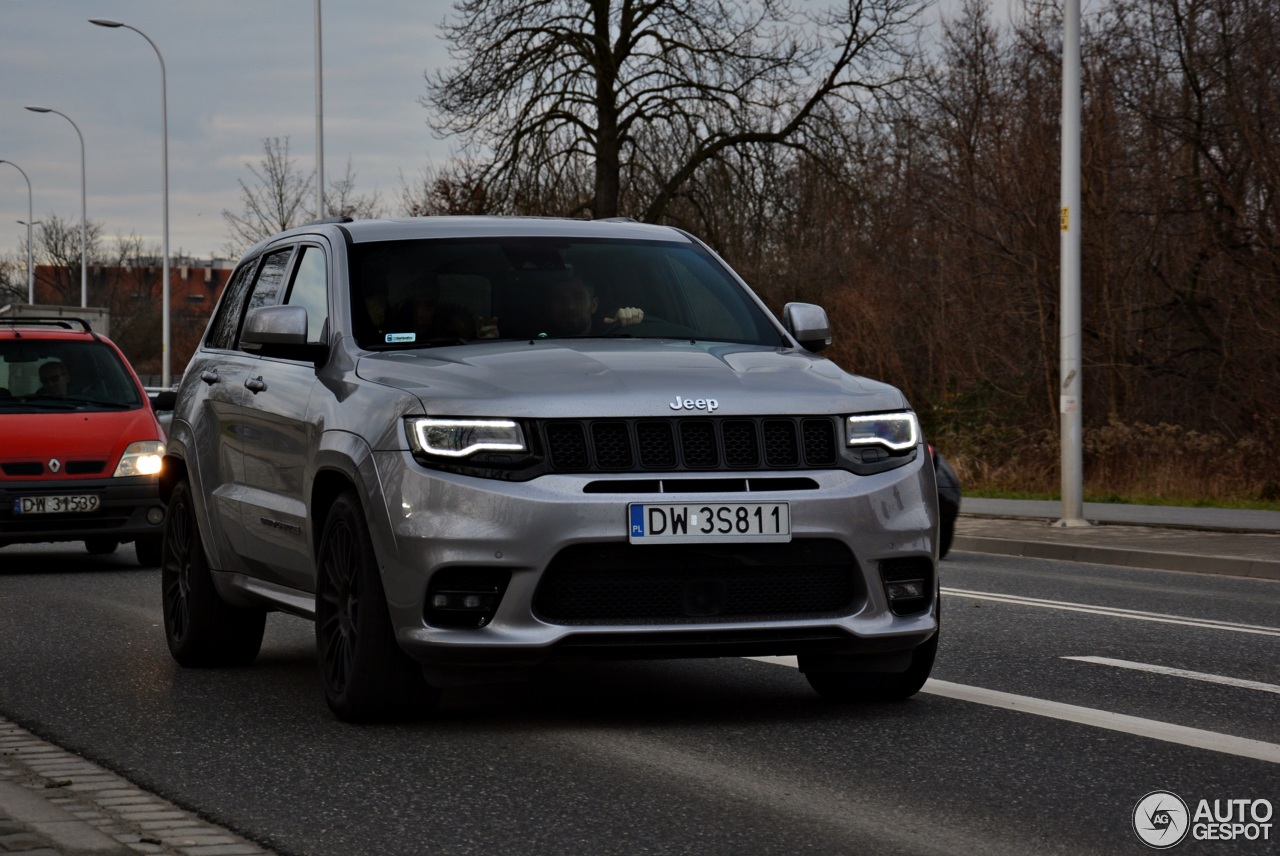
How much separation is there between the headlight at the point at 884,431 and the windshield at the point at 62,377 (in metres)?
9.80

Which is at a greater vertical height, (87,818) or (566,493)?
(566,493)

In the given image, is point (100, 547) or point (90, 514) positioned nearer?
point (90, 514)

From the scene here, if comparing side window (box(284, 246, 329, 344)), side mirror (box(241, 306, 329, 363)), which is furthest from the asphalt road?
side window (box(284, 246, 329, 344))

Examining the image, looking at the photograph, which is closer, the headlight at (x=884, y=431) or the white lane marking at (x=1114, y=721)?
the white lane marking at (x=1114, y=721)

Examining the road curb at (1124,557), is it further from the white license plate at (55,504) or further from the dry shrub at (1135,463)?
the white license plate at (55,504)

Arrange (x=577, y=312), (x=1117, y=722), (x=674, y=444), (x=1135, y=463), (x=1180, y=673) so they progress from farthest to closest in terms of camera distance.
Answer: (x=1135, y=463)
(x=1180, y=673)
(x=577, y=312)
(x=1117, y=722)
(x=674, y=444)

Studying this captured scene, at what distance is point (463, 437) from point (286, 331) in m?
1.29

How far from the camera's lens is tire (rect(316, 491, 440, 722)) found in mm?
6328

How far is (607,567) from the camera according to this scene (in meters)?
6.09

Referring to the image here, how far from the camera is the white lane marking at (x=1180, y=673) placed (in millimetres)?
7648

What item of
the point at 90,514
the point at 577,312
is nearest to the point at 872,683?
the point at 577,312

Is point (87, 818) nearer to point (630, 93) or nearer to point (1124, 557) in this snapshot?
point (1124, 557)

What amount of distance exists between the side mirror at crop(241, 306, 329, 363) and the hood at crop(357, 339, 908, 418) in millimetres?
366

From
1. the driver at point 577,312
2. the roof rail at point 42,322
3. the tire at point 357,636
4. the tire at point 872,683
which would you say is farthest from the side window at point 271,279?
the roof rail at point 42,322
